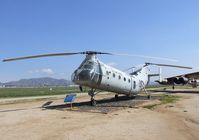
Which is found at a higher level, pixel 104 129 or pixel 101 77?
pixel 101 77

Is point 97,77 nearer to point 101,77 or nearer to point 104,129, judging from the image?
point 101,77

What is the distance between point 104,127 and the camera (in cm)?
1257

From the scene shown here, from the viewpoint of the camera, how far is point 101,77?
22.1 m

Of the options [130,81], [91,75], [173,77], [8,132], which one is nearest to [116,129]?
[8,132]

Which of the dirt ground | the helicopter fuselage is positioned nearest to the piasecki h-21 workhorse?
the helicopter fuselage

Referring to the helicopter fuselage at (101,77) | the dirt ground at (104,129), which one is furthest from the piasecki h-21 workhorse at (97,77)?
the dirt ground at (104,129)

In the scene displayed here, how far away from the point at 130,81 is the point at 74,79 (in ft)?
28.3

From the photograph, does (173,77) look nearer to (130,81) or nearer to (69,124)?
(130,81)

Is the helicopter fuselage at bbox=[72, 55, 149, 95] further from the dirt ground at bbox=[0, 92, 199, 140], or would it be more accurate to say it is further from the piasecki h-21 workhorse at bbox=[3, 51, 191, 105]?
the dirt ground at bbox=[0, 92, 199, 140]

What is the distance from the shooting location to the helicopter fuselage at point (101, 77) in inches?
819

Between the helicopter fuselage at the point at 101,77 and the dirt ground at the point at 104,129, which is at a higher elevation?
the helicopter fuselage at the point at 101,77

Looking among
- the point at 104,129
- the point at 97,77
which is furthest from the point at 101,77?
the point at 104,129

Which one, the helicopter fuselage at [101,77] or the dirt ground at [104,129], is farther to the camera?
the helicopter fuselage at [101,77]

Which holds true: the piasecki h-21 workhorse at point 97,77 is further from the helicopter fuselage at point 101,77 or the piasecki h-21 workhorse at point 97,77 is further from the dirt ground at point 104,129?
the dirt ground at point 104,129
